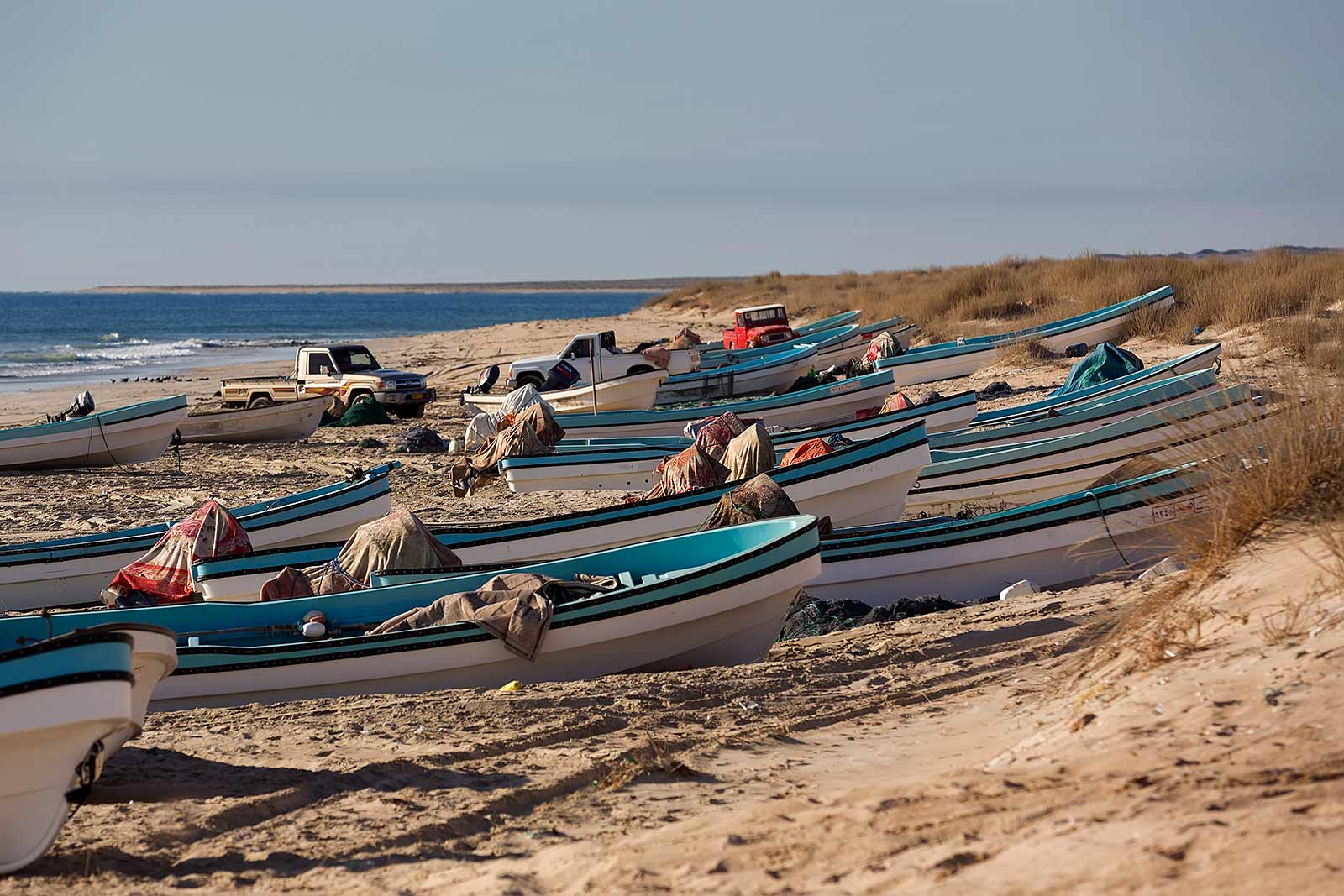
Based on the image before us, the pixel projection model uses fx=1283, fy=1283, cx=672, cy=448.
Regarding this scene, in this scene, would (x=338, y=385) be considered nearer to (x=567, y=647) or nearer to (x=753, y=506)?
(x=753, y=506)

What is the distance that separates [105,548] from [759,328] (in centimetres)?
2299

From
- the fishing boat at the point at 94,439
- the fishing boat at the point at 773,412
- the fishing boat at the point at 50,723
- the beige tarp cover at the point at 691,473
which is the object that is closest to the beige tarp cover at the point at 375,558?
the beige tarp cover at the point at 691,473

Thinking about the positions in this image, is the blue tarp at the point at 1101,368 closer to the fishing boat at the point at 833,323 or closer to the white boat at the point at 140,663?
the white boat at the point at 140,663

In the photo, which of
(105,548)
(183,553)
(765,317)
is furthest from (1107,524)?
(765,317)

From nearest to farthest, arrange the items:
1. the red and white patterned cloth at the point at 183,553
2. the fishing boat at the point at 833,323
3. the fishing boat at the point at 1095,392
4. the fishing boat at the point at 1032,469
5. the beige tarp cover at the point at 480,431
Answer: the red and white patterned cloth at the point at 183,553 → the fishing boat at the point at 1032,469 → the fishing boat at the point at 1095,392 → the beige tarp cover at the point at 480,431 → the fishing boat at the point at 833,323

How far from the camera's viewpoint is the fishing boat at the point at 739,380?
25234mm

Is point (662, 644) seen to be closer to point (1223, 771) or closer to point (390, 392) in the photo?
point (1223, 771)

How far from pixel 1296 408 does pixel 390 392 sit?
1923 cm

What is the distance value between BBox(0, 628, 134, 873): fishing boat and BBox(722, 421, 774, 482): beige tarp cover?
23.6 feet

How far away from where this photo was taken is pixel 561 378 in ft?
78.9

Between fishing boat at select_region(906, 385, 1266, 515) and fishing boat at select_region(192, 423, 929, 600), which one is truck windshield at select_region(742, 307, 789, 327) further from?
fishing boat at select_region(192, 423, 929, 600)

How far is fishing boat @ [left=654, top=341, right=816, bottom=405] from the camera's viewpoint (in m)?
25.2

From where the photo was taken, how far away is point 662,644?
7.81m

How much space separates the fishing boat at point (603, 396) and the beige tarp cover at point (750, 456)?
412 inches
